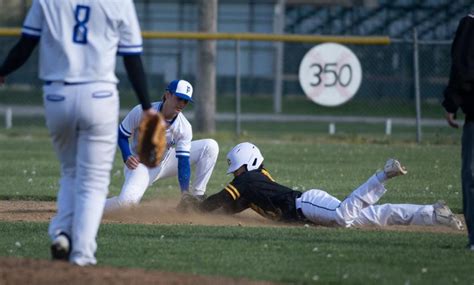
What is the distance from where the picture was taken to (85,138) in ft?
23.0

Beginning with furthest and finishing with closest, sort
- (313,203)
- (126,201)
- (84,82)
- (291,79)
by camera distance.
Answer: (291,79), (126,201), (313,203), (84,82)

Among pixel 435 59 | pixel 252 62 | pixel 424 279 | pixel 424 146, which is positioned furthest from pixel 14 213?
pixel 252 62

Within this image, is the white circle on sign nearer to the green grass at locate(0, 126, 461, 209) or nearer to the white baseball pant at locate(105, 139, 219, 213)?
the green grass at locate(0, 126, 461, 209)

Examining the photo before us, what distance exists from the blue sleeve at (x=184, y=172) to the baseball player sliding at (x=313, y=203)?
0.39 m

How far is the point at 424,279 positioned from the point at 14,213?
5.24 m

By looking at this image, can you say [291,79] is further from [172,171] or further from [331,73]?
[172,171]

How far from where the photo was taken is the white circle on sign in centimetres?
2038

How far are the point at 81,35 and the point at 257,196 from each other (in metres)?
3.56

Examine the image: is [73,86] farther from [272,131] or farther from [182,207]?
[272,131]

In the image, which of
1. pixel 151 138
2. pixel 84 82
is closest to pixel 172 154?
pixel 151 138

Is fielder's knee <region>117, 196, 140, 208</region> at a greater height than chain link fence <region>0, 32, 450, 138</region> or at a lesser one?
greater

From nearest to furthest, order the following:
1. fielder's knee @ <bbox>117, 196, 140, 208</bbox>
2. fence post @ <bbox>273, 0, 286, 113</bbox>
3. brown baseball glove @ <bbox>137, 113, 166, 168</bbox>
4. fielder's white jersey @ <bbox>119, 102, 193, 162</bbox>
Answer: brown baseball glove @ <bbox>137, 113, 166, 168</bbox>, fielder's knee @ <bbox>117, 196, 140, 208</bbox>, fielder's white jersey @ <bbox>119, 102, 193, 162</bbox>, fence post @ <bbox>273, 0, 286, 113</bbox>

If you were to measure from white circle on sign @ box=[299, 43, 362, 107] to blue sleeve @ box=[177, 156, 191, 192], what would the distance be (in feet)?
31.7

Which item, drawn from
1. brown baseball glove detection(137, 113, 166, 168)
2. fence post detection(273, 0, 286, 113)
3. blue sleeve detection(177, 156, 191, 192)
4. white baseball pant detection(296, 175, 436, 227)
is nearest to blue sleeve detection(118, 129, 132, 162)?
blue sleeve detection(177, 156, 191, 192)
